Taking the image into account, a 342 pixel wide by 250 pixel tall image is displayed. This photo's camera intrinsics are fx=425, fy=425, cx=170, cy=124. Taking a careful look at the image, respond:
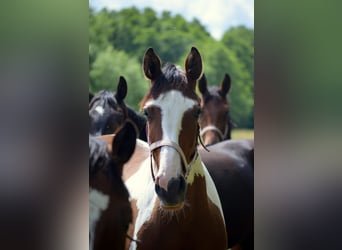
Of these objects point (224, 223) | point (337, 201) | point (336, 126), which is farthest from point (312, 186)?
point (224, 223)

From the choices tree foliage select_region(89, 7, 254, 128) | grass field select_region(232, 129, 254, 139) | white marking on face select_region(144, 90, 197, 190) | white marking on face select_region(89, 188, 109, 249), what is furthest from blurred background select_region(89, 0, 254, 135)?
white marking on face select_region(89, 188, 109, 249)

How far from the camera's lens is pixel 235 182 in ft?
6.00

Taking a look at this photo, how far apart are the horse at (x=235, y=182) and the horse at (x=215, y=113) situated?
43 mm

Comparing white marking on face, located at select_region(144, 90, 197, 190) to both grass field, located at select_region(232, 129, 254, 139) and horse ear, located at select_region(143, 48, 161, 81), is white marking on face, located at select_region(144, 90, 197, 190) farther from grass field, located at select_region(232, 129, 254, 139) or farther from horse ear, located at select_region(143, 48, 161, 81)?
grass field, located at select_region(232, 129, 254, 139)

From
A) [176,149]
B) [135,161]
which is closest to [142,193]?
[135,161]

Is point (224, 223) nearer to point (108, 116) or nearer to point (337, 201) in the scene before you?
point (337, 201)

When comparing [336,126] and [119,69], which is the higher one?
[119,69]

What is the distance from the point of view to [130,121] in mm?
1721

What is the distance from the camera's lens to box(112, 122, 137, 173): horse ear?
171cm

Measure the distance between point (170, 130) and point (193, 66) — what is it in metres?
0.28

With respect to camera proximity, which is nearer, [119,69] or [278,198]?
[119,69]

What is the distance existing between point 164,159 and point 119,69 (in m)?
0.41

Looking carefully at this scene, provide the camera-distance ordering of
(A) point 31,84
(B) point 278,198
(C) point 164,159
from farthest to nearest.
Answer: (B) point 278,198, (A) point 31,84, (C) point 164,159

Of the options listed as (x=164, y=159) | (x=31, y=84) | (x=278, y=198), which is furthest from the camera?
(x=278, y=198)
